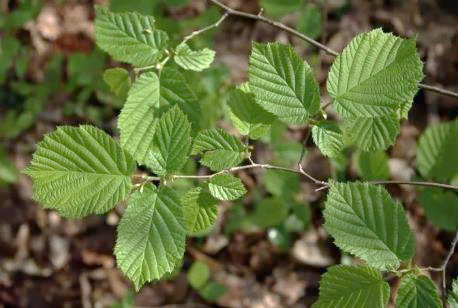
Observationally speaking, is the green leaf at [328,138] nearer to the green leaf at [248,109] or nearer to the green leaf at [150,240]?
the green leaf at [248,109]

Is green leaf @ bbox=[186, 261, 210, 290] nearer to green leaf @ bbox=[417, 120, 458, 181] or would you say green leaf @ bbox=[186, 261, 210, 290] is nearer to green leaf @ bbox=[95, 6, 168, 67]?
green leaf @ bbox=[417, 120, 458, 181]

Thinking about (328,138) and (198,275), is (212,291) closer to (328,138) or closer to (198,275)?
(198,275)

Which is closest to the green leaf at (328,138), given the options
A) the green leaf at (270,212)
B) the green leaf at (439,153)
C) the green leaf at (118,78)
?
the green leaf at (118,78)

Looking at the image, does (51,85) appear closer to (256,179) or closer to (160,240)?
(256,179)

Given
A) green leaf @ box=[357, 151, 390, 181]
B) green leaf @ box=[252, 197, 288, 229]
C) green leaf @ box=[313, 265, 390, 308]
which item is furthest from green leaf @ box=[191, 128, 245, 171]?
green leaf @ box=[252, 197, 288, 229]

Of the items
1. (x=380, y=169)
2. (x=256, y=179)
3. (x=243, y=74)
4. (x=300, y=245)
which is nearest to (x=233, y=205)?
(x=256, y=179)

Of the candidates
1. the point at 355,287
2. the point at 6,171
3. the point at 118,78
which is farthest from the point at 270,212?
the point at 6,171
